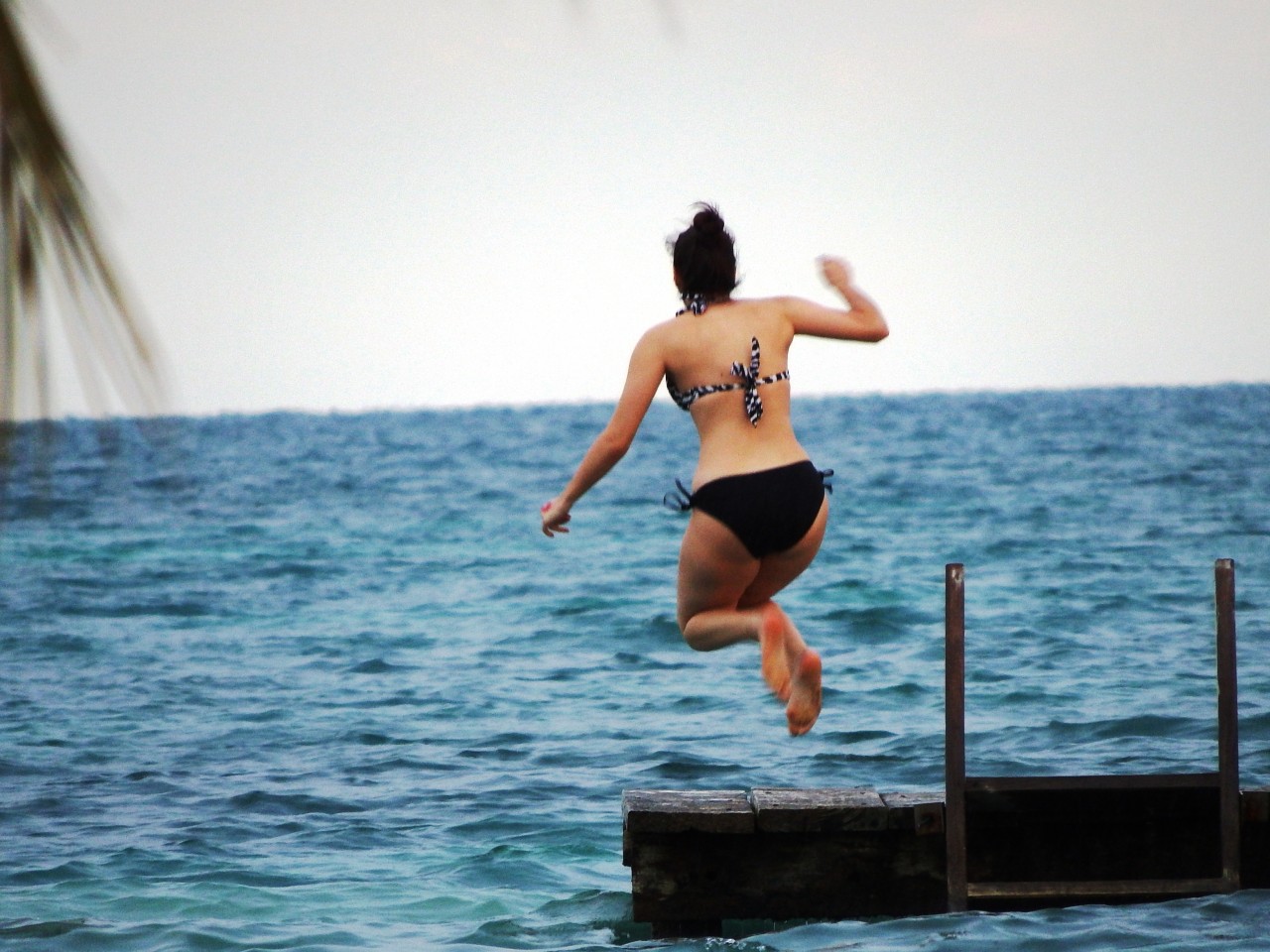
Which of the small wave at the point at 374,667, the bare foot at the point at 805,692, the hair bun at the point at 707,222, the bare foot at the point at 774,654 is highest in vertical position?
the hair bun at the point at 707,222

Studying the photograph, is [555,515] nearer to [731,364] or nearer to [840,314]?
[731,364]

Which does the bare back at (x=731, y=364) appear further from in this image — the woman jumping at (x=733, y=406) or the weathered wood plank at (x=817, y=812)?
the weathered wood plank at (x=817, y=812)

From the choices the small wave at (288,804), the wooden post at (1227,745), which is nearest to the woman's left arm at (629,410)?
the wooden post at (1227,745)

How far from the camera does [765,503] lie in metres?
4.22

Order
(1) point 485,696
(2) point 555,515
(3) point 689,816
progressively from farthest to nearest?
1. (1) point 485,696
2. (3) point 689,816
3. (2) point 555,515

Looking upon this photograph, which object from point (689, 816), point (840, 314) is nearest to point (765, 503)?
point (840, 314)

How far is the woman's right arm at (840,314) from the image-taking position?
4188 millimetres

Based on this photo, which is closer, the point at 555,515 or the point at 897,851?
the point at 555,515

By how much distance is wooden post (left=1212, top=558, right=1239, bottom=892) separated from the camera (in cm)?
730

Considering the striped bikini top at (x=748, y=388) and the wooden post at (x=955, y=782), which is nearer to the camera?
the striped bikini top at (x=748, y=388)

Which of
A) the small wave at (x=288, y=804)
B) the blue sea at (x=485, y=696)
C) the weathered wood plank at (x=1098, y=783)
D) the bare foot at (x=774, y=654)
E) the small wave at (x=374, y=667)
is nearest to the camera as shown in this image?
the bare foot at (x=774, y=654)

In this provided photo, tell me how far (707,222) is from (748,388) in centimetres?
46

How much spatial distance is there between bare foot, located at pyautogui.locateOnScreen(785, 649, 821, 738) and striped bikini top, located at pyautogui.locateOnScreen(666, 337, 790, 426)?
0.70m

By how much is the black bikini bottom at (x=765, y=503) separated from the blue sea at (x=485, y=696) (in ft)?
4.89
